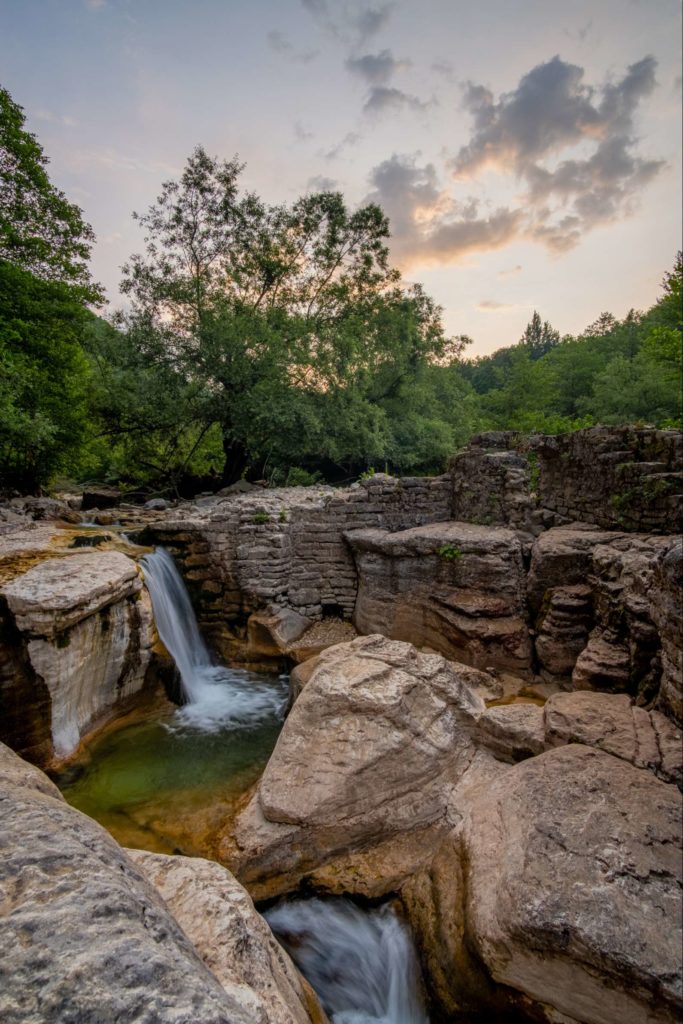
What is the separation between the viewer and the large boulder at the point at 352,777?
3.13 metres

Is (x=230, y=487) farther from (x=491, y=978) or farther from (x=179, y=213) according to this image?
(x=491, y=978)

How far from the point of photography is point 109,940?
3.91 feet

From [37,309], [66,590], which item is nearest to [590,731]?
[66,590]

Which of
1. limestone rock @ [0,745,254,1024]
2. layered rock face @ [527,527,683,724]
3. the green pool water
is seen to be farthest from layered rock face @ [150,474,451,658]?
limestone rock @ [0,745,254,1024]

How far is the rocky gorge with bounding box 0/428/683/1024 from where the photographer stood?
1.50 m

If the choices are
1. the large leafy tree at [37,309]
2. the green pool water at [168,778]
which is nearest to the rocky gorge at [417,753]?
the green pool water at [168,778]

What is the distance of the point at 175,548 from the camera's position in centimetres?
730

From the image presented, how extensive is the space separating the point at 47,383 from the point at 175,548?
5.27 metres

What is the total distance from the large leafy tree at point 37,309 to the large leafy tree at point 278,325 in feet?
9.57

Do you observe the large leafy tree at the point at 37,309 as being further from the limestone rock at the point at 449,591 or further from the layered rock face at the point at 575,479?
the layered rock face at the point at 575,479

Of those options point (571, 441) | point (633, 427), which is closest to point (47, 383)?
point (571, 441)

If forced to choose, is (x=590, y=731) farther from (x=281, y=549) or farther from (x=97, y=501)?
(x=97, y=501)

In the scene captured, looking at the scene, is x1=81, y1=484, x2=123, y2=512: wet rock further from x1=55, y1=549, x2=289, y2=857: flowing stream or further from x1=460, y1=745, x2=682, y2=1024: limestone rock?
x1=460, y1=745, x2=682, y2=1024: limestone rock

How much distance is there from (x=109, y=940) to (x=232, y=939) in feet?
3.06
